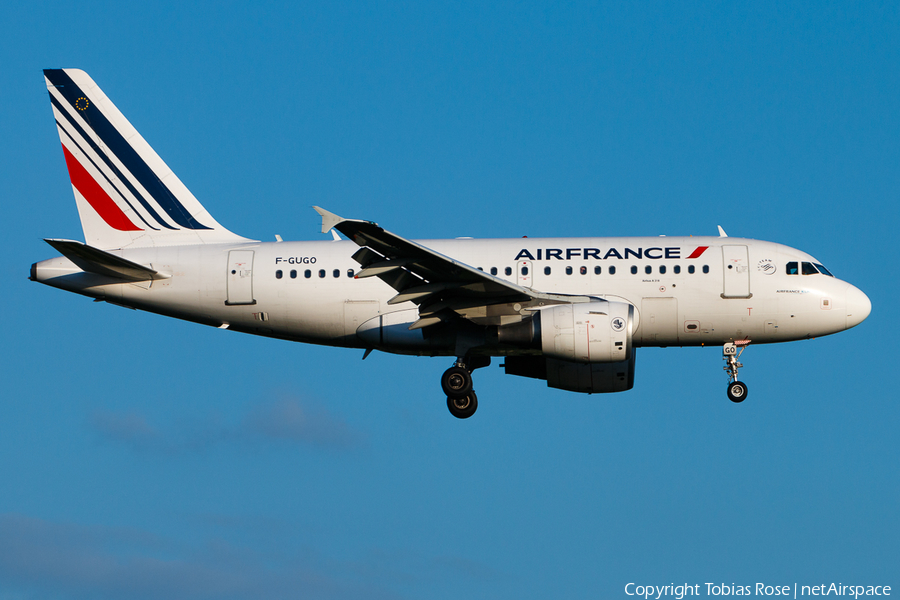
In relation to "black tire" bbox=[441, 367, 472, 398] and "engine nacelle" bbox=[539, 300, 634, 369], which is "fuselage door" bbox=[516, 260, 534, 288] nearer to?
"engine nacelle" bbox=[539, 300, 634, 369]

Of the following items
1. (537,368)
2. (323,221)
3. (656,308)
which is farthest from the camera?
(537,368)

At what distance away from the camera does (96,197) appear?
34938mm

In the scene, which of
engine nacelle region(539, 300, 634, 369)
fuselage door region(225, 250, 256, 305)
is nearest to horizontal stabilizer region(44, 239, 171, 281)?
fuselage door region(225, 250, 256, 305)

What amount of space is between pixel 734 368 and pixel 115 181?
20522mm

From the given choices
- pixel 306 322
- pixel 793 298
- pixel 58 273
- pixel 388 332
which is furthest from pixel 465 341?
pixel 58 273

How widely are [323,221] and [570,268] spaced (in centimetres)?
934

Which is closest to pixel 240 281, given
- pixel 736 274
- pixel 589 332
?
pixel 589 332

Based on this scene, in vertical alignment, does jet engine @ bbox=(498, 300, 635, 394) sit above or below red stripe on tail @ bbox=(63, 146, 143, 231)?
below

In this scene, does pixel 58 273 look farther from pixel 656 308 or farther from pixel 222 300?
pixel 656 308

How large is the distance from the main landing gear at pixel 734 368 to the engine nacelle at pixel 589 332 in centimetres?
404

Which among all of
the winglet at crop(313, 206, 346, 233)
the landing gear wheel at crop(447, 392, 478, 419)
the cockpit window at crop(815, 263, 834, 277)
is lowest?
the landing gear wheel at crop(447, 392, 478, 419)

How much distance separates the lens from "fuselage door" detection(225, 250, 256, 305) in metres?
32.6

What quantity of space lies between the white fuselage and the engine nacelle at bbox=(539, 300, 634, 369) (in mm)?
1554

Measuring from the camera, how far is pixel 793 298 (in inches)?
1235
